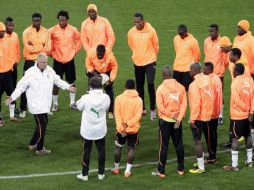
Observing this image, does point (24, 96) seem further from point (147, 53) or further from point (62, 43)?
point (147, 53)

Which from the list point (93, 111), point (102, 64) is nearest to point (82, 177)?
point (93, 111)

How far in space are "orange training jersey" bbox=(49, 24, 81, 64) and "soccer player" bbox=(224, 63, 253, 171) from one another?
657 cm

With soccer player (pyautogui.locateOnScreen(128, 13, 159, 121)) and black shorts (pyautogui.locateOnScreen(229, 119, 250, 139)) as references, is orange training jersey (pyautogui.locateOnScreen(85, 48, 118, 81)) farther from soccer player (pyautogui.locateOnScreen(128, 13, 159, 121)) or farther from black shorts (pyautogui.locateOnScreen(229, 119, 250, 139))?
black shorts (pyautogui.locateOnScreen(229, 119, 250, 139))

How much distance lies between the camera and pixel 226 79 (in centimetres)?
2612

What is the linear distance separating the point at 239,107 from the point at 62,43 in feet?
22.5

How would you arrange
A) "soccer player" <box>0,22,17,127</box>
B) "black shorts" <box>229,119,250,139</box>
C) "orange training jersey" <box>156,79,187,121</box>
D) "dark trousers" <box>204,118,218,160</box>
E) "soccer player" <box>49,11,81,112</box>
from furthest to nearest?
1. "soccer player" <box>49,11,81,112</box>
2. "soccer player" <box>0,22,17,127</box>
3. "dark trousers" <box>204,118,218,160</box>
4. "black shorts" <box>229,119,250,139</box>
5. "orange training jersey" <box>156,79,187,121</box>

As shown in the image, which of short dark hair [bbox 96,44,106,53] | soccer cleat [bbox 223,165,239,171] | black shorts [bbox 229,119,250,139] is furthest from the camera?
short dark hair [bbox 96,44,106,53]

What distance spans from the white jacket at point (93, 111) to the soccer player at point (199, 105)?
6.31 feet

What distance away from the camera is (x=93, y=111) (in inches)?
661

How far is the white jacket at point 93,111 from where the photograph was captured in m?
16.8

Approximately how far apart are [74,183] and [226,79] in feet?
34.5

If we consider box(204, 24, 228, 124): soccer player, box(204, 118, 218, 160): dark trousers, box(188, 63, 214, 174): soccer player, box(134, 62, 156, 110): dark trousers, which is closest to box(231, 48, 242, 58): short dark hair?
box(188, 63, 214, 174): soccer player

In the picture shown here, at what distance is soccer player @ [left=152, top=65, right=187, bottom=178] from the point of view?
55.7ft

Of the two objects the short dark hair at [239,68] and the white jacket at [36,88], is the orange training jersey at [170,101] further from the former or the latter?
the white jacket at [36,88]
